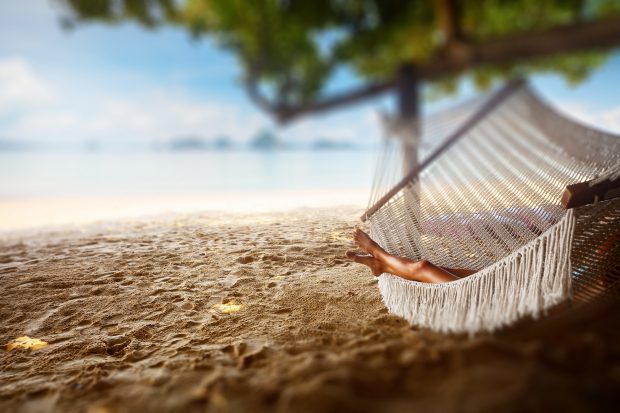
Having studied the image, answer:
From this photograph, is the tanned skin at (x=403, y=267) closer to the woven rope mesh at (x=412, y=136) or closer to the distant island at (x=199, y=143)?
A: the woven rope mesh at (x=412, y=136)

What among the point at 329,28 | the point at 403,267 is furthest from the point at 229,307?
the point at 329,28

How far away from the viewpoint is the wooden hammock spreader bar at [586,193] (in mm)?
982

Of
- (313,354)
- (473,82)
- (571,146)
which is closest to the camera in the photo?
(313,354)

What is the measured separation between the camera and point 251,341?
1318mm

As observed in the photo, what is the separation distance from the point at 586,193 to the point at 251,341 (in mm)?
1153

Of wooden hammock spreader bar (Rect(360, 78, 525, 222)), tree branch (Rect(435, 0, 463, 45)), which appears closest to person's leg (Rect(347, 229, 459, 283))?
wooden hammock spreader bar (Rect(360, 78, 525, 222))

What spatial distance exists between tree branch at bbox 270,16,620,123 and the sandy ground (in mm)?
1341

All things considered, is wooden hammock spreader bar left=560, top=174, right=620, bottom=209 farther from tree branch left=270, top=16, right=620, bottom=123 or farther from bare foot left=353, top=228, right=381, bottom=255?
tree branch left=270, top=16, right=620, bottom=123

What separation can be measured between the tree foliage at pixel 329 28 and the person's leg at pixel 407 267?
2608mm

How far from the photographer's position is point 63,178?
14.2 metres

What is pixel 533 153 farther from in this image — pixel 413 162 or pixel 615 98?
pixel 615 98

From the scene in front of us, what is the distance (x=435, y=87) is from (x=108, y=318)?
17.5ft

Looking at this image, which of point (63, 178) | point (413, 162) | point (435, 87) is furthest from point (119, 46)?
point (413, 162)

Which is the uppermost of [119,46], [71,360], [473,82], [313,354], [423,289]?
[119,46]
